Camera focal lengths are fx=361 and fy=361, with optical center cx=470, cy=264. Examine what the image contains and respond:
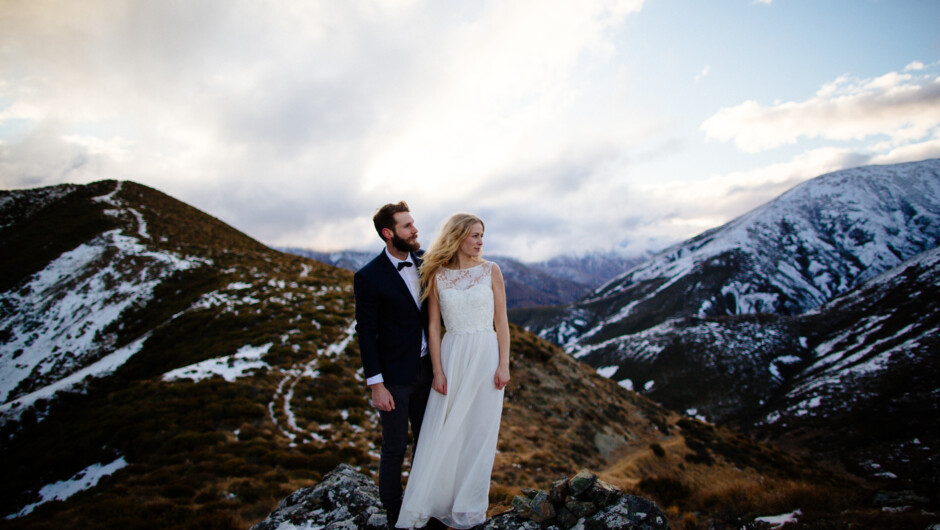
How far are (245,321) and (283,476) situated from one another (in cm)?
1729

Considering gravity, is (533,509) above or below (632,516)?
above

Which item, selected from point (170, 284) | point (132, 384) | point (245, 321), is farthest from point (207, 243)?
point (132, 384)

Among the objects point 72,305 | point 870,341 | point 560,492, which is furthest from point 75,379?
point 870,341

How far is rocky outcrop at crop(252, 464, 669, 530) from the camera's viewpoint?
4527 millimetres

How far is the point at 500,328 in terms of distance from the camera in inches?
197

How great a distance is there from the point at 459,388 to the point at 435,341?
691 millimetres

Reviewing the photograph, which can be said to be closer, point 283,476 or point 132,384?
point 283,476

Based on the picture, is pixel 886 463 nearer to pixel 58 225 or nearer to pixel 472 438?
pixel 472 438

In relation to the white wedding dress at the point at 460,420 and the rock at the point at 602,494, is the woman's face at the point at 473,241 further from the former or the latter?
the rock at the point at 602,494

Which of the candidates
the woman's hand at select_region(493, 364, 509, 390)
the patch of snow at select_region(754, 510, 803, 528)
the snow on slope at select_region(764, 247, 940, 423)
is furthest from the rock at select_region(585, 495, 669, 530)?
the snow on slope at select_region(764, 247, 940, 423)

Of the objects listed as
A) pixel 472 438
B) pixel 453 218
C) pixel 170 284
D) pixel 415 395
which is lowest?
pixel 472 438

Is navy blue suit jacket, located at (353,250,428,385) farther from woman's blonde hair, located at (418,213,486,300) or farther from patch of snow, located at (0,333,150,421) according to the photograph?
patch of snow, located at (0,333,150,421)

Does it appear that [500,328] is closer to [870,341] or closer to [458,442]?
[458,442]

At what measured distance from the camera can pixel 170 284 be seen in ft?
105
